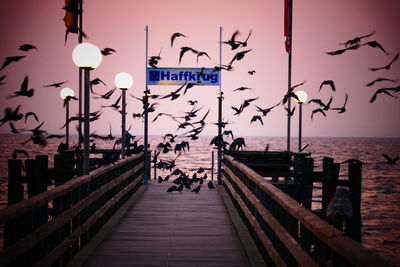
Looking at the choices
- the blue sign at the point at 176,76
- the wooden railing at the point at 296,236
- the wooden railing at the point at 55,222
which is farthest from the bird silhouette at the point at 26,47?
the blue sign at the point at 176,76

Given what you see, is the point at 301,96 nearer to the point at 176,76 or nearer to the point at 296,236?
the point at 176,76

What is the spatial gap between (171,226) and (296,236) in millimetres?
4563

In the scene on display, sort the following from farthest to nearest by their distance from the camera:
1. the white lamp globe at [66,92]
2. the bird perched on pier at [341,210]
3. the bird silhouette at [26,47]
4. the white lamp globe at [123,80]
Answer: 1. the white lamp globe at [66,92]
2. the white lamp globe at [123,80]
3. the bird silhouette at [26,47]
4. the bird perched on pier at [341,210]

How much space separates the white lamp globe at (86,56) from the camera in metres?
7.94

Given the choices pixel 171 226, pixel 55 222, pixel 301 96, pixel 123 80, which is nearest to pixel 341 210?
pixel 55 222

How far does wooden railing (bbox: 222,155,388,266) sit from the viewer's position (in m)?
2.85

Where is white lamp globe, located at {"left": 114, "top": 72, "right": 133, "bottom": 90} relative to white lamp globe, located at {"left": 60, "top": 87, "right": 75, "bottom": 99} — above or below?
below

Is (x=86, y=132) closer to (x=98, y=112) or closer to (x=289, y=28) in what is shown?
(x=98, y=112)

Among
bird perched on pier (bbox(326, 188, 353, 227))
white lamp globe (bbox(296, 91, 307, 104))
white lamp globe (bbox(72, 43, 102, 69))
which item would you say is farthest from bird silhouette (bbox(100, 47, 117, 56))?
white lamp globe (bbox(296, 91, 307, 104))

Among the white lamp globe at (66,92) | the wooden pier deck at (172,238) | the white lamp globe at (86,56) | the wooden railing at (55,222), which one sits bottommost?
the wooden pier deck at (172,238)

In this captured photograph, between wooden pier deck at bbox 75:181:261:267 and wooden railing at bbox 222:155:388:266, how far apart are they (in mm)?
600

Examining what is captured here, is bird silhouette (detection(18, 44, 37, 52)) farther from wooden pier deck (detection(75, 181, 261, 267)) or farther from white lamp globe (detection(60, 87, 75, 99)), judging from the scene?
white lamp globe (detection(60, 87, 75, 99))

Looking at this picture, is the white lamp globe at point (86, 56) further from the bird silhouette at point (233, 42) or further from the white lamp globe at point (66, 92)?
the white lamp globe at point (66, 92)

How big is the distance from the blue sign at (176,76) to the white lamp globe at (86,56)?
7.96 metres
